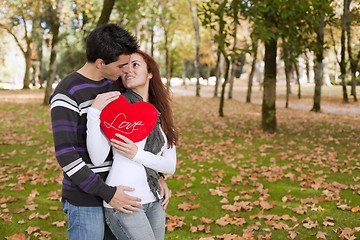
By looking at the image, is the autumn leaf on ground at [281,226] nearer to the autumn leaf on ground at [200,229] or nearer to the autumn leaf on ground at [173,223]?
the autumn leaf on ground at [200,229]

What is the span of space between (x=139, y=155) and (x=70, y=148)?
1.42 ft

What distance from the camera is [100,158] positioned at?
7.34 ft

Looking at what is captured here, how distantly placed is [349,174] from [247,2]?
5840mm

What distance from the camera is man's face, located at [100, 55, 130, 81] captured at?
7.54ft

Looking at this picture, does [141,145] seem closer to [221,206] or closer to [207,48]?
[221,206]

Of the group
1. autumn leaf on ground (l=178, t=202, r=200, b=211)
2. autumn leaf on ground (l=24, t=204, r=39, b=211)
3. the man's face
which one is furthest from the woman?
A: autumn leaf on ground (l=24, t=204, r=39, b=211)

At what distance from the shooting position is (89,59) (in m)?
2.33

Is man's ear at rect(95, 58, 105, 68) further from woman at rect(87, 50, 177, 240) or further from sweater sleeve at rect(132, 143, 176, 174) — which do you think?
sweater sleeve at rect(132, 143, 176, 174)

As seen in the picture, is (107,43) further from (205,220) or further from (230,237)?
(205,220)

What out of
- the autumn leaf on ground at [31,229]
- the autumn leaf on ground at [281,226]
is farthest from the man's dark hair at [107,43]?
the autumn leaf on ground at [281,226]

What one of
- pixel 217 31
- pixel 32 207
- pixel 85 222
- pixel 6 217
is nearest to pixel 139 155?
pixel 85 222

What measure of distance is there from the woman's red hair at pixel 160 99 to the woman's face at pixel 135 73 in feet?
0.24

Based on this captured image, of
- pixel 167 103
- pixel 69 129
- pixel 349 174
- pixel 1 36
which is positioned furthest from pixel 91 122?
pixel 1 36

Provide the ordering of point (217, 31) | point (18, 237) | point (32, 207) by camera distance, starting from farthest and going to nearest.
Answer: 1. point (217, 31)
2. point (32, 207)
3. point (18, 237)
